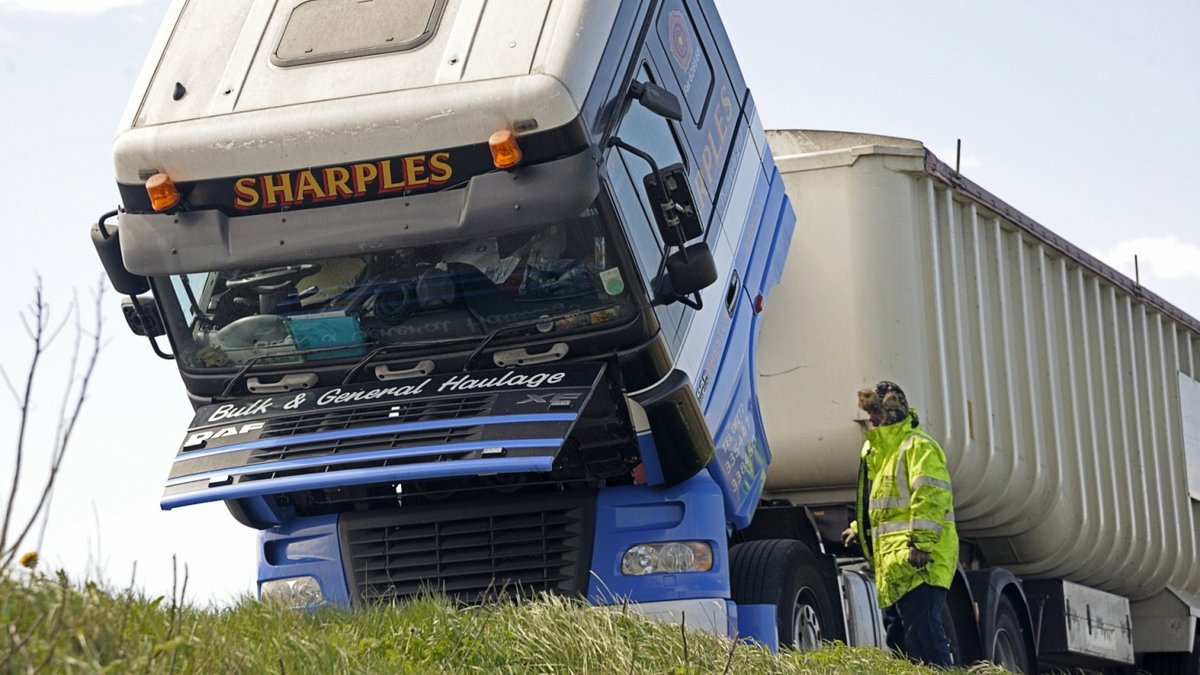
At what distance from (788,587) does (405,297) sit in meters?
2.18

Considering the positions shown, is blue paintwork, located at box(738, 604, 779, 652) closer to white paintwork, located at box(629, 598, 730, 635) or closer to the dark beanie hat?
white paintwork, located at box(629, 598, 730, 635)

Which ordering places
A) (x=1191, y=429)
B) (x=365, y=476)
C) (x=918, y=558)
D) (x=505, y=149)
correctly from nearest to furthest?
(x=505, y=149)
(x=365, y=476)
(x=918, y=558)
(x=1191, y=429)

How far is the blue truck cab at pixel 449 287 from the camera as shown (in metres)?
5.93

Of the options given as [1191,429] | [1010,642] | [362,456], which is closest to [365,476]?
[362,456]

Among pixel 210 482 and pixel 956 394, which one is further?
pixel 956 394

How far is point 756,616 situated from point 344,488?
1.89 m

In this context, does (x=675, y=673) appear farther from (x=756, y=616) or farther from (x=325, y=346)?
(x=325, y=346)

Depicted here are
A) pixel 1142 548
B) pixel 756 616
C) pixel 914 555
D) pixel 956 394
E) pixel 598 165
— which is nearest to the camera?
pixel 598 165

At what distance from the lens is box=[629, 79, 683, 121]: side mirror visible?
615 centimetres

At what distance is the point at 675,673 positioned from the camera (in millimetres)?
4836

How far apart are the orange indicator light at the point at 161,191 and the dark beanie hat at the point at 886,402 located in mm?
3290

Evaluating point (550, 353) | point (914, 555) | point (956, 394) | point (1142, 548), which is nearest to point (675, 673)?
point (550, 353)

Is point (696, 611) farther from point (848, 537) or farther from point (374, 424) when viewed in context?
point (848, 537)

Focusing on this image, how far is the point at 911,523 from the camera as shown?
7340mm
